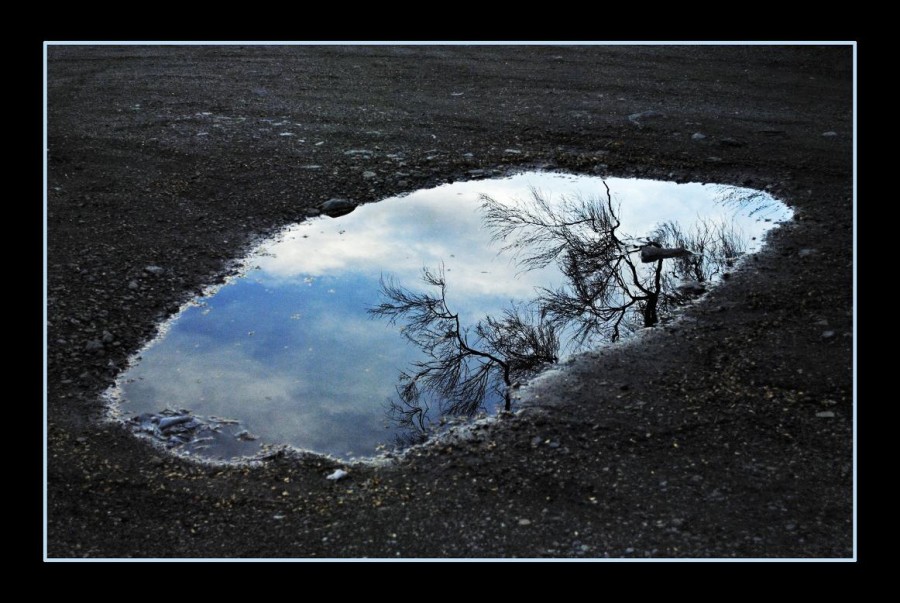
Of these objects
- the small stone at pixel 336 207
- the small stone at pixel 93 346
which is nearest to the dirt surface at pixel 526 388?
the small stone at pixel 93 346

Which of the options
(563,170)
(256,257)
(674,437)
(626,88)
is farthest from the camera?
(626,88)

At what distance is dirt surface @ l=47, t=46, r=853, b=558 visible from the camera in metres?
3.18

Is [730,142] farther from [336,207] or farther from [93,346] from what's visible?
[93,346]

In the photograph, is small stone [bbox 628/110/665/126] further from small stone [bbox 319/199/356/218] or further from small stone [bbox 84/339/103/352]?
small stone [bbox 84/339/103/352]

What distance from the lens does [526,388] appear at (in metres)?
4.15

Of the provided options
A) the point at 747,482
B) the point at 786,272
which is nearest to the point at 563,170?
the point at 786,272

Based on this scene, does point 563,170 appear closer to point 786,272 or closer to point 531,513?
point 786,272

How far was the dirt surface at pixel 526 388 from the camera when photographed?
3.18 meters

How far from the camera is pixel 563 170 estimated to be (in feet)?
22.0

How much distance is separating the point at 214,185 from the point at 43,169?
10.2ft

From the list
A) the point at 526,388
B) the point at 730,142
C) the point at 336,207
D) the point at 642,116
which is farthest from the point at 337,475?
the point at 642,116

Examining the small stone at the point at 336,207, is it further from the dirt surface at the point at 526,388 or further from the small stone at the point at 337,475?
the small stone at the point at 337,475

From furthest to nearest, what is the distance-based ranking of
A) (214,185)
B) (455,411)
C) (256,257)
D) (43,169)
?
(214,185) < (256,257) < (455,411) < (43,169)

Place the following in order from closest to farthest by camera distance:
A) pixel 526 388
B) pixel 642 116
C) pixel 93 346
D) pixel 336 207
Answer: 1. pixel 526 388
2. pixel 93 346
3. pixel 336 207
4. pixel 642 116
